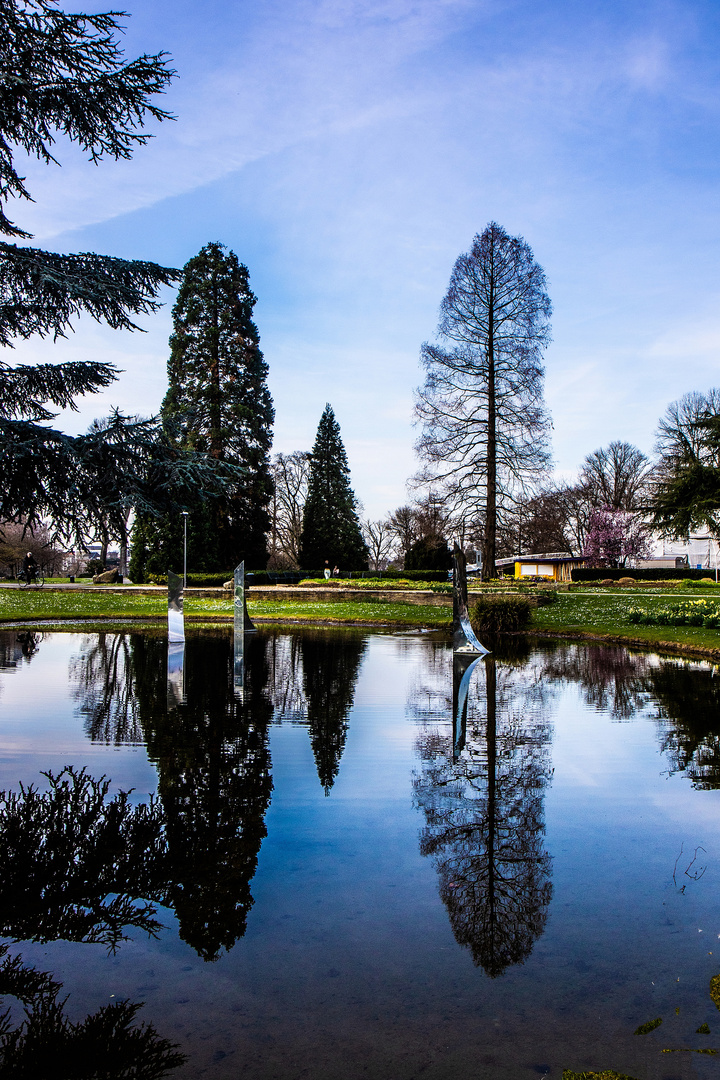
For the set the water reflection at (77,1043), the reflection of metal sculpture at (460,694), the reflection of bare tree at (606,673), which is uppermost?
the water reflection at (77,1043)

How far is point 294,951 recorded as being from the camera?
9.76 ft

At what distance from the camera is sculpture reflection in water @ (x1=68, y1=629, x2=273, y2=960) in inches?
133

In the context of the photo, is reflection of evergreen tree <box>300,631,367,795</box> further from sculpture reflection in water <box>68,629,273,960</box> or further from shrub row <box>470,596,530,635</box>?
shrub row <box>470,596,530,635</box>

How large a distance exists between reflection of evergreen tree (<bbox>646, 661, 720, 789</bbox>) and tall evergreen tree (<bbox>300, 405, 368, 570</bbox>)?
44.5 metres

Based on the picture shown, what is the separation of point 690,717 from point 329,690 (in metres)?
4.36

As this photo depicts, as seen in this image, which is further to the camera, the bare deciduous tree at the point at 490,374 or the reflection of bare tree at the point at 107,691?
the bare deciduous tree at the point at 490,374

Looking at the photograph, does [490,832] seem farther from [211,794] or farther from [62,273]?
[62,273]

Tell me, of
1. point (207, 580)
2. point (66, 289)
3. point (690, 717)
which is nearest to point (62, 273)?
point (66, 289)

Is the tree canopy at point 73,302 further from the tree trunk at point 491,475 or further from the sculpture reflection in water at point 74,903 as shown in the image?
the tree trunk at point 491,475

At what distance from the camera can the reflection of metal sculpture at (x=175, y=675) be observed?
873 centimetres

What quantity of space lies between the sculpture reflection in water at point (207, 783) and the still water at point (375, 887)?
0.9 inches

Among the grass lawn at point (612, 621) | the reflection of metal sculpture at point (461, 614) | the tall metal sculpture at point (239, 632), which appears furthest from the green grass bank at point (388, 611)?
the tall metal sculpture at point (239, 632)

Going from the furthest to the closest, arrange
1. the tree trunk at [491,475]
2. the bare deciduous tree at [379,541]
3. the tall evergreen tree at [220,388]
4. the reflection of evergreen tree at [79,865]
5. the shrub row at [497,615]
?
the bare deciduous tree at [379,541], the tall evergreen tree at [220,388], the tree trunk at [491,475], the shrub row at [497,615], the reflection of evergreen tree at [79,865]

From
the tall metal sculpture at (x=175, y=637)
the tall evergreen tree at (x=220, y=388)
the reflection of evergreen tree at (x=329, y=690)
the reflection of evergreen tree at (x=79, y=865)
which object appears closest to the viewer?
the reflection of evergreen tree at (x=79, y=865)
